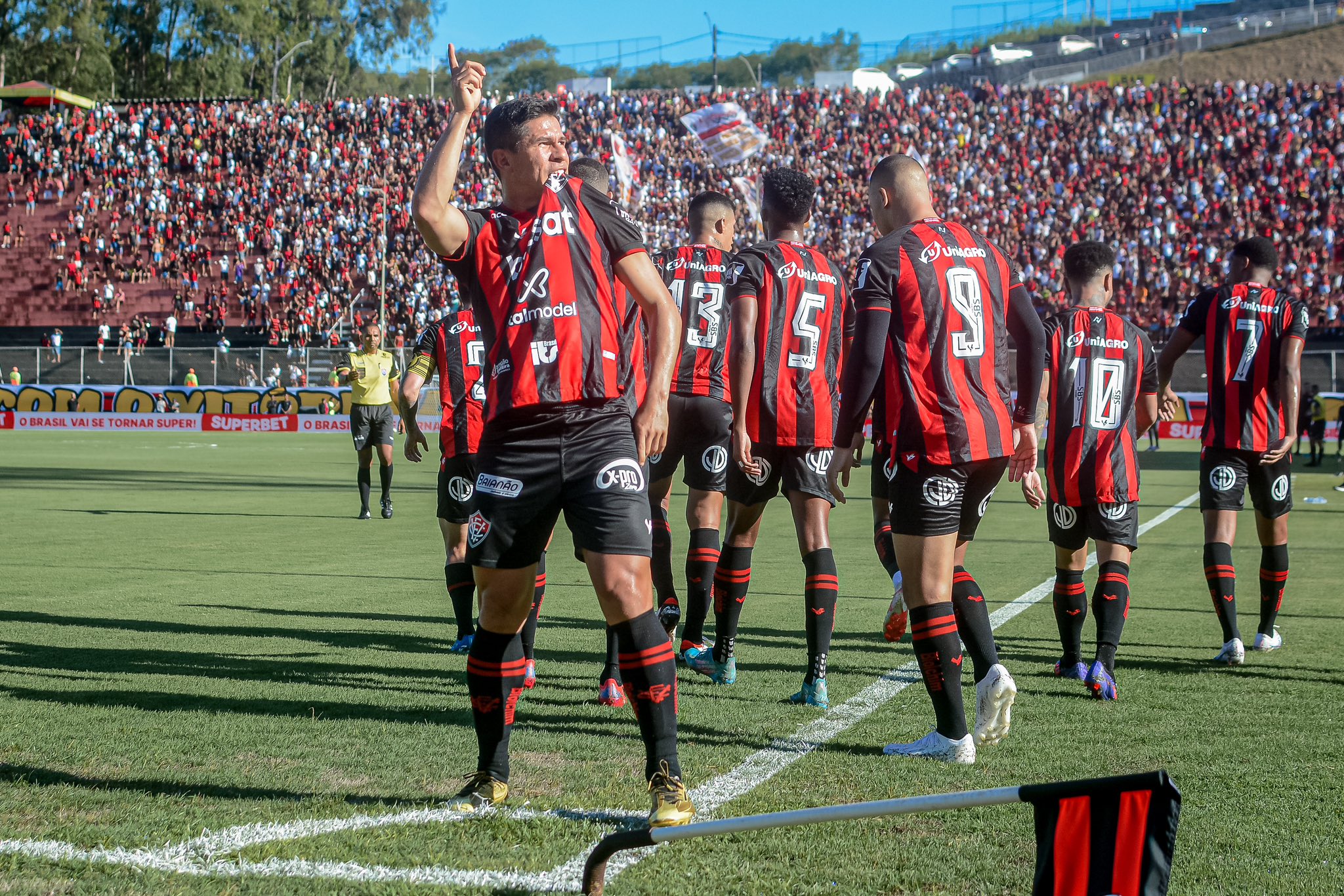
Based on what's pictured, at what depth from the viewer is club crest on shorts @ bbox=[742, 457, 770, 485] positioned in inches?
233

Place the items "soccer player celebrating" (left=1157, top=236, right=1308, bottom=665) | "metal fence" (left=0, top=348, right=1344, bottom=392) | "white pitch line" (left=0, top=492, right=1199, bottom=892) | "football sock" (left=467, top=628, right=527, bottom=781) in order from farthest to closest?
1. "metal fence" (left=0, top=348, right=1344, bottom=392)
2. "soccer player celebrating" (left=1157, top=236, right=1308, bottom=665)
3. "football sock" (left=467, top=628, right=527, bottom=781)
4. "white pitch line" (left=0, top=492, right=1199, bottom=892)

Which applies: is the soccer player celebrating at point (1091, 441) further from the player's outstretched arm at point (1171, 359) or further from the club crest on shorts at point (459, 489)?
the club crest on shorts at point (459, 489)

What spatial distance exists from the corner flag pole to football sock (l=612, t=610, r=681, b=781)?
544 millimetres

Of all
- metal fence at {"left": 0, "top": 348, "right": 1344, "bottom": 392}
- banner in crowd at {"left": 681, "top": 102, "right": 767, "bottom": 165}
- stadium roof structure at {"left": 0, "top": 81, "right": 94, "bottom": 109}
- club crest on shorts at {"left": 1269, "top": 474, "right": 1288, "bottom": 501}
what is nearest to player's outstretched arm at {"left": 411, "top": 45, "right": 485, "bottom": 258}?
club crest on shorts at {"left": 1269, "top": 474, "right": 1288, "bottom": 501}

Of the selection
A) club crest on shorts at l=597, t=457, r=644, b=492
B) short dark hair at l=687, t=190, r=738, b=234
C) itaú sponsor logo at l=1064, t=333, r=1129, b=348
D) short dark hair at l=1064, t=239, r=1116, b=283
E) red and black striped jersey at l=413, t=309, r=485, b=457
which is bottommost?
club crest on shorts at l=597, t=457, r=644, b=492

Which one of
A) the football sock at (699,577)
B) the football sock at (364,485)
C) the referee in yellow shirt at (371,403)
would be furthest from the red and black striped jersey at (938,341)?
the football sock at (364,485)

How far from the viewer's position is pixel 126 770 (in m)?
4.25

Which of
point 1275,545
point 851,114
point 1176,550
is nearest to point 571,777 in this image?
point 1275,545

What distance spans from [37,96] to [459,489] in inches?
2382

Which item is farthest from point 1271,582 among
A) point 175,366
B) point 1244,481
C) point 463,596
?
point 175,366

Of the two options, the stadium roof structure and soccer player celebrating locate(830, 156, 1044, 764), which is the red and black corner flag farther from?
the stadium roof structure

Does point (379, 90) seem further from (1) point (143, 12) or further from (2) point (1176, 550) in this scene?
(2) point (1176, 550)

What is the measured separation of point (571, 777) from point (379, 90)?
315 ft

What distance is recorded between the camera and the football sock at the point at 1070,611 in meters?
6.12
